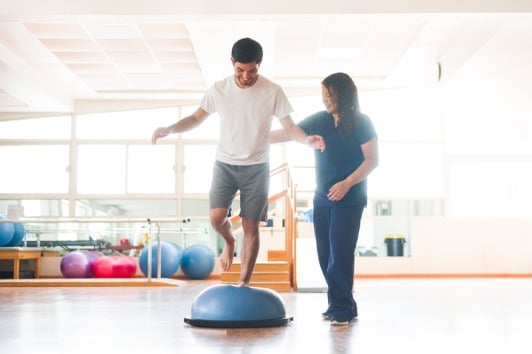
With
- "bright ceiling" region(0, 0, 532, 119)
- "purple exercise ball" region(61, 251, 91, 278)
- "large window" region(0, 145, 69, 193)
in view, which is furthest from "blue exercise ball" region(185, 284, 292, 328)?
"large window" region(0, 145, 69, 193)

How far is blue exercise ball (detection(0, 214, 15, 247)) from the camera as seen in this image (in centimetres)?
962

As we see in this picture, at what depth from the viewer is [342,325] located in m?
3.26

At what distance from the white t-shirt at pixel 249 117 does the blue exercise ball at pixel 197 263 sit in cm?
721

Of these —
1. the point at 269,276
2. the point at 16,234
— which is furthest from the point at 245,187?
the point at 16,234

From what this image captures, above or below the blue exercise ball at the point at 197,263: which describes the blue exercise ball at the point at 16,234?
above

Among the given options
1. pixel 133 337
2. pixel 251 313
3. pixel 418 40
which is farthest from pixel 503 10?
pixel 133 337

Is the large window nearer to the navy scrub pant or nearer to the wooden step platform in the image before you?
the wooden step platform

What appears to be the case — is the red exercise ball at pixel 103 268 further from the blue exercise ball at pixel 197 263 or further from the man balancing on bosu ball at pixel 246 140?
the man balancing on bosu ball at pixel 246 140

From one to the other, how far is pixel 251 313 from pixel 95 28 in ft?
19.8

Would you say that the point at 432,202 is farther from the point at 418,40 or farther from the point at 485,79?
the point at 418,40

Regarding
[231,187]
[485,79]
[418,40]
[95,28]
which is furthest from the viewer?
[485,79]

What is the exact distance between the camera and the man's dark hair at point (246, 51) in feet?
10.1

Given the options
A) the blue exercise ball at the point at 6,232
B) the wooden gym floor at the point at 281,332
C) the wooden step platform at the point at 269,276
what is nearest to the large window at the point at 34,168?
the blue exercise ball at the point at 6,232

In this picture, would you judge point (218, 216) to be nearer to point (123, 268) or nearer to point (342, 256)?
point (342, 256)
